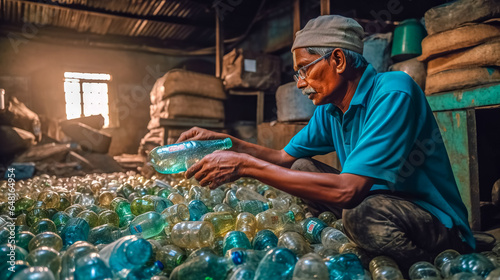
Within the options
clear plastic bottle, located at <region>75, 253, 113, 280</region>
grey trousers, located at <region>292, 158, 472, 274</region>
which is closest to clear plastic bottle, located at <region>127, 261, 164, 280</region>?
clear plastic bottle, located at <region>75, 253, 113, 280</region>

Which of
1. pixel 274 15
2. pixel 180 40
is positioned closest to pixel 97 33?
pixel 180 40

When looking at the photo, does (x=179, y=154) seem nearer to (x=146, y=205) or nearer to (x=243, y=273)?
(x=146, y=205)

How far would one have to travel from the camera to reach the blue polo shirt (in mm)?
1422

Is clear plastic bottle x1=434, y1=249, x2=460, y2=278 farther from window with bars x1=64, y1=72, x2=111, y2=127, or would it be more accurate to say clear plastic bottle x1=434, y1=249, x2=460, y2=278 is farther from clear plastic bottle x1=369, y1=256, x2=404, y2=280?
window with bars x1=64, y1=72, x2=111, y2=127

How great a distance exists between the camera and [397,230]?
149cm

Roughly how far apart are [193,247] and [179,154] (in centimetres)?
76

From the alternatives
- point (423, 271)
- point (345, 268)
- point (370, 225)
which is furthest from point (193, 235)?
point (423, 271)

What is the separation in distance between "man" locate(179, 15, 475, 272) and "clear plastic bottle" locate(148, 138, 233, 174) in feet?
2.08

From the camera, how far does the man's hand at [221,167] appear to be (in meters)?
1.60

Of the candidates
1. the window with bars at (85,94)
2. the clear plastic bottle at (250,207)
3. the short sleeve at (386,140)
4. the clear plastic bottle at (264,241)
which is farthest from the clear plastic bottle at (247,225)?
the window with bars at (85,94)

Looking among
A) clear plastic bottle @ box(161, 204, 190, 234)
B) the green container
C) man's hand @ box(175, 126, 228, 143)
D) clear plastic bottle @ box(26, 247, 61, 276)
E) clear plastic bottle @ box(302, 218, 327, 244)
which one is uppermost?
the green container

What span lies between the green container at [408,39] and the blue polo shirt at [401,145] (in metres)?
2.65

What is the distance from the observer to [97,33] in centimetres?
921

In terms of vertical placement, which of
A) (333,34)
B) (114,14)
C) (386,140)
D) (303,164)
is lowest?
(303,164)
